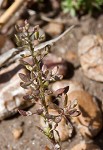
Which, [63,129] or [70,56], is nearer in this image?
[63,129]

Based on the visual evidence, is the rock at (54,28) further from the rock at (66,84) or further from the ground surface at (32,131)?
the rock at (66,84)

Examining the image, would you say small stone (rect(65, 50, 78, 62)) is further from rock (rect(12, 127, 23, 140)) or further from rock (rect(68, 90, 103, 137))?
rock (rect(12, 127, 23, 140))

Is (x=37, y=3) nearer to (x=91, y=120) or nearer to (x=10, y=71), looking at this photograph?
(x=10, y=71)

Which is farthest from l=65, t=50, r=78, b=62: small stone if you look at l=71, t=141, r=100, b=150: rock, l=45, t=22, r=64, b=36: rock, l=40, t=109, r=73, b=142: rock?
l=71, t=141, r=100, b=150: rock

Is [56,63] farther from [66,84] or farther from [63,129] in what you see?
[63,129]

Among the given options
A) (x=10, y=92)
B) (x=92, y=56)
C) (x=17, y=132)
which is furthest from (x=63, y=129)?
(x=92, y=56)

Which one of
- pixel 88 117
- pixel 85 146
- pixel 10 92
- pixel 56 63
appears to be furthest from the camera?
pixel 56 63
